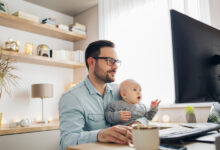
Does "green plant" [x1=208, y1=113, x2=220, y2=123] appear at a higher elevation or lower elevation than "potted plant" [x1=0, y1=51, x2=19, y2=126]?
lower

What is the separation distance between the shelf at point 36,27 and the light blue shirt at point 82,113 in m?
1.96

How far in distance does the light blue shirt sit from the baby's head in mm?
96

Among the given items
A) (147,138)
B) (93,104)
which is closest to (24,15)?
(93,104)

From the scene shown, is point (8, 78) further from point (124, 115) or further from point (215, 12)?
point (215, 12)

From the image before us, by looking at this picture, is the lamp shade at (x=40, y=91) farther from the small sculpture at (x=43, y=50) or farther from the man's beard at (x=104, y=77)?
the man's beard at (x=104, y=77)

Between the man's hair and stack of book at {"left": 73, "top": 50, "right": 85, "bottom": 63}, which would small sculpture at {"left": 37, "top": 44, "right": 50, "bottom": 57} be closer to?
stack of book at {"left": 73, "top": 50, "right": 85, "bottom": 63}

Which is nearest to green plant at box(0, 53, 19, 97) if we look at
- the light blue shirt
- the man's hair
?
the man's hair

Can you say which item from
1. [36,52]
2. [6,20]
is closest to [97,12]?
[36,52]

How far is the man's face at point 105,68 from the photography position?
1.53 m

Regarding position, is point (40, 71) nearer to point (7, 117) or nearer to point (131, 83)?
point (7, 117)

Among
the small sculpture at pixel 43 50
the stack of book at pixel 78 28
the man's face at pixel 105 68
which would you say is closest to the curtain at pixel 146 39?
the stack of book at pixel 78 28

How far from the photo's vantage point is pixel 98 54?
1.59m

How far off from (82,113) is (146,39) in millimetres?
1803

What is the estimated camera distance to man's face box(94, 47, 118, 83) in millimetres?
1531
